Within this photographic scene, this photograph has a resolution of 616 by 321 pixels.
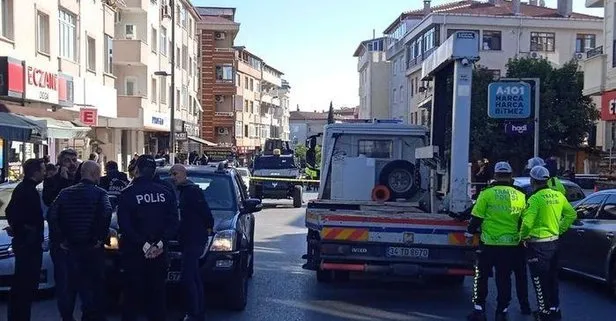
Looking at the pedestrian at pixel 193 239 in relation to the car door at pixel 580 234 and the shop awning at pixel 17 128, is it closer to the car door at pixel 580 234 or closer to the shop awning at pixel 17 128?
the car door at pixel 580 234

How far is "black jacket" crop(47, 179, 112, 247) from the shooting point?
746cm

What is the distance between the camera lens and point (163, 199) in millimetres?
7332

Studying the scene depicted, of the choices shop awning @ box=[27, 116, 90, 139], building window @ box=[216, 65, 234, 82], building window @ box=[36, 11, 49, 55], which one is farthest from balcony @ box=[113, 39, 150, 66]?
building window @ box=[216, 65, 234, 82]

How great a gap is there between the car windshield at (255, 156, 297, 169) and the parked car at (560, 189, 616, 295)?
756 inches

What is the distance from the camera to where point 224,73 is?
7631cm

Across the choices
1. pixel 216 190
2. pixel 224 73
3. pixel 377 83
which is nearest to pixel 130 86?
pixel 216 190

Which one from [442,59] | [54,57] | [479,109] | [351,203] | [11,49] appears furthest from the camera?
[479,109]

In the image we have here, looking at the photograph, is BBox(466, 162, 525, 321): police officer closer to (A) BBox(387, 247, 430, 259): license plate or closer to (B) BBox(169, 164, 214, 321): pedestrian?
(A) BBox(387, 247, 430, 259): license plate

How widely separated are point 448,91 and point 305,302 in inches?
144

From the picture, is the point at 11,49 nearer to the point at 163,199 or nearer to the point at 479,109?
the point at 163,199

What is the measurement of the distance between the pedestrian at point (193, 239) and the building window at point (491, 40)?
47456 mm

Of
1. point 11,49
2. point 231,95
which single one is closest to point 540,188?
point 11,49

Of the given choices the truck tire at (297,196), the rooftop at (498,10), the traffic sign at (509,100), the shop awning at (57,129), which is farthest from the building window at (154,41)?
the traffic sign at (509,100)

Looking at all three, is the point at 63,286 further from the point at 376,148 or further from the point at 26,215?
the point at 376,148
